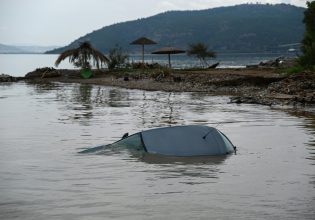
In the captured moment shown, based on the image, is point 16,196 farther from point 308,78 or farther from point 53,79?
point 53,79

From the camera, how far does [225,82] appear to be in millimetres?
30141

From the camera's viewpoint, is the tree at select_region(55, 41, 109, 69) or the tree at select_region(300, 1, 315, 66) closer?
the tree at select_region(300, 1, 315, 66)

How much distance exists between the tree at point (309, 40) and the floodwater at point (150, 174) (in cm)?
1335

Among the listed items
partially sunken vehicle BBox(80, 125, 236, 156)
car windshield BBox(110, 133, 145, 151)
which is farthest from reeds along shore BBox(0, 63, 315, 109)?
car windshield BBox(110, 133, 145, 151)

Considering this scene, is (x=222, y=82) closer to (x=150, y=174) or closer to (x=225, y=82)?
(x=225, y=82)

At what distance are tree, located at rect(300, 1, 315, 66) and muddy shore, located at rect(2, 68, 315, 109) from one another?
5.64 feet

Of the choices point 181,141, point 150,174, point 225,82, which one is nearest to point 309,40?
point 225,82

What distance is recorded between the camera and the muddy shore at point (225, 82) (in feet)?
76.9

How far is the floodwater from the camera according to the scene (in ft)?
22.4

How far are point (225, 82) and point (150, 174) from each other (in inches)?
853

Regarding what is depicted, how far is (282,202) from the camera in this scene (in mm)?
7113

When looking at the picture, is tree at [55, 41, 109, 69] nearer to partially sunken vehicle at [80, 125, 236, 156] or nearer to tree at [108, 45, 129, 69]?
tree at [108, 45, 129, 69]

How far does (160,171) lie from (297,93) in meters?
16.3

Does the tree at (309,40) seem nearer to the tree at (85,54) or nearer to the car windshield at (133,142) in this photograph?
the tree at (85,54)
